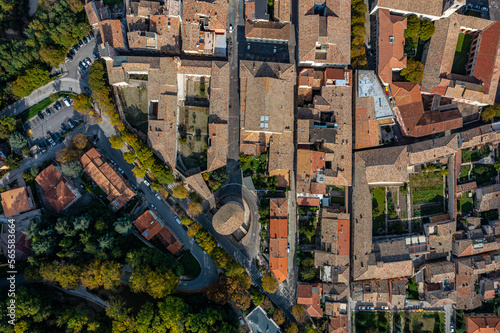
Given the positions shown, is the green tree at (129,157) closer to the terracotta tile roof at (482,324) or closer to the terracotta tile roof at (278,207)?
the terracotta tile roof at (278,207)

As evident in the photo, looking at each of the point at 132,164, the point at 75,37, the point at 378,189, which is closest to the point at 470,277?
the point at 378,189

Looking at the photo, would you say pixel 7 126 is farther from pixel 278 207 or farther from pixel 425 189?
pixel 425 189

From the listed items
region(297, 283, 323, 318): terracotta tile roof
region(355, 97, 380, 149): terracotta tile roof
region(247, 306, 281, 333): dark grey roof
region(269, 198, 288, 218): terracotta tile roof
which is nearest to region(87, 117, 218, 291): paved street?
region(247, 306, 281, 333): dark grey roof

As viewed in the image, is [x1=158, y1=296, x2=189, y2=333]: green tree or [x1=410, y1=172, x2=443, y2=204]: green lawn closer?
[x1=158, y1=296, x2=189, y2=333]: green tree

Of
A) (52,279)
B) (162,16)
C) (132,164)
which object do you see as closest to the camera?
(52,279)

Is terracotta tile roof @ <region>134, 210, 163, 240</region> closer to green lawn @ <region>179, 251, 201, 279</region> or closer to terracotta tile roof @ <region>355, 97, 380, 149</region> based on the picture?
green lawn @ <region>179, 251, 201, 279</region>

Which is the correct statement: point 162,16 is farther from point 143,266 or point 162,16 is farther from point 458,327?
point 458,327
